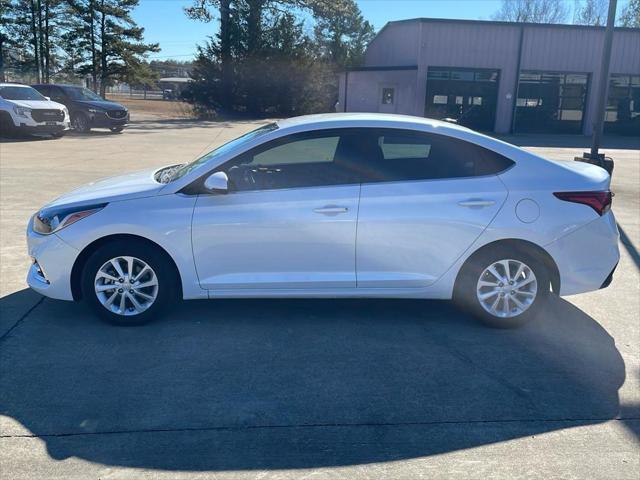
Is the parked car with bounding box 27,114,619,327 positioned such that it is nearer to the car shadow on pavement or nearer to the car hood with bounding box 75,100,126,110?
the car shadow on pavement

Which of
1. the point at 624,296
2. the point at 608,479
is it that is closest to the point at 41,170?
the point at 624,296

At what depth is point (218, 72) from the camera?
140ft

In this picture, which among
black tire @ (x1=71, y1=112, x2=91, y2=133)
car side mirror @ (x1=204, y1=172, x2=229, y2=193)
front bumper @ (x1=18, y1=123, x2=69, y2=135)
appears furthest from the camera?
black tire @ (x1=71, y1=112, x2=91, y2=133)

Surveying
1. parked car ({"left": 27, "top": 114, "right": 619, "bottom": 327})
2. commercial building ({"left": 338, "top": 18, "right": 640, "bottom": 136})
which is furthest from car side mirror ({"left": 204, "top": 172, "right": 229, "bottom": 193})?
commercial building ({"left": 338, "top": 18, "right": 640, "bottom": 136})

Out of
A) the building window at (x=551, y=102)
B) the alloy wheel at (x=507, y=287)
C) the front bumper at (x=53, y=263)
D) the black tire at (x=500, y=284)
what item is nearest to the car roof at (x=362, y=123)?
the black tire at (x=500, y=284)

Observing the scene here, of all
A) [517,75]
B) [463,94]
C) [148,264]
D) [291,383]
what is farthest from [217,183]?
[517,75]

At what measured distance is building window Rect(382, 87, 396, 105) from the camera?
123 ft

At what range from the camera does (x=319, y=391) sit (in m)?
4.01

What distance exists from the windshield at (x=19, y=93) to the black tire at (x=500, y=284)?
20.7 metres

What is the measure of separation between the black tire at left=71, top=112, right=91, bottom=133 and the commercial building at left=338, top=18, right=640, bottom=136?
17595 mm

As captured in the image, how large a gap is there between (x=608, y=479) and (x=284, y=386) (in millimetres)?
1929

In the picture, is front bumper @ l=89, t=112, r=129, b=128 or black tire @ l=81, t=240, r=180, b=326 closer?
black tire @ l=81, t=240, r=180, b=326

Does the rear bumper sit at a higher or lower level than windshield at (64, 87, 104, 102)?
lower

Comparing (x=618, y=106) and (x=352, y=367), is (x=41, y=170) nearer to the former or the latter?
(x=352, y=367)
